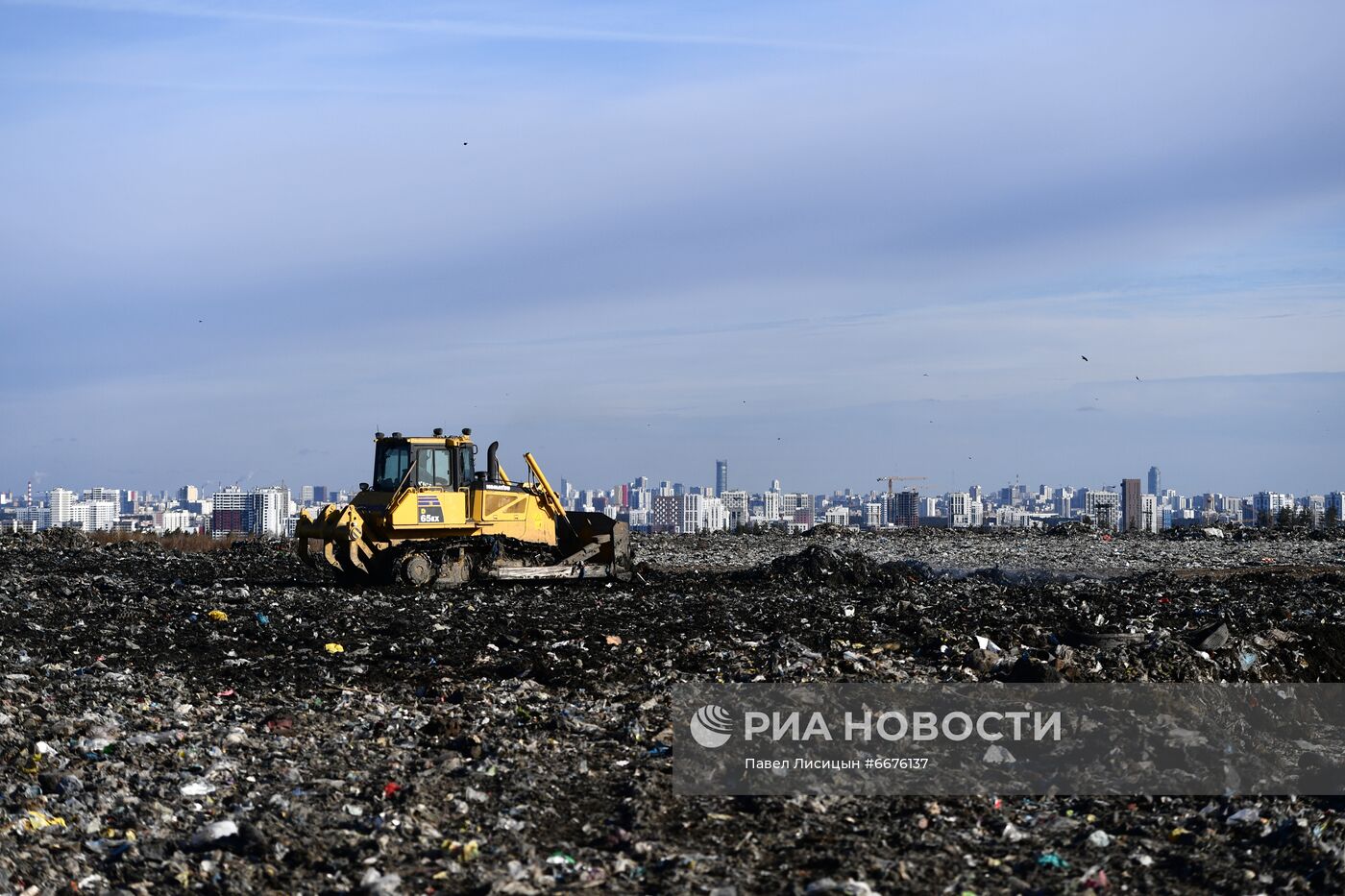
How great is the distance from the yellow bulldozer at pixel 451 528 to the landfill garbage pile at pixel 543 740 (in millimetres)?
587

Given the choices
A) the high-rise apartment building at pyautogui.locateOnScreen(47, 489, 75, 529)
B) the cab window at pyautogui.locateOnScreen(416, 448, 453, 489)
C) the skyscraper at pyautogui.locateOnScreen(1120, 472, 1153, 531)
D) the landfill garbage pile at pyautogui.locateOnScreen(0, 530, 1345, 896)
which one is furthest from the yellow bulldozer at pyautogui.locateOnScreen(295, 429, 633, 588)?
the high-rise apartment building at pyautogui.locateOnScreen(47, 489, 75, 529)

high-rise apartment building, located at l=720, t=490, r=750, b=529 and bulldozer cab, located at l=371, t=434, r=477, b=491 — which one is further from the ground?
bulldozer cab, located at l=371, t=434, r=477, b=491

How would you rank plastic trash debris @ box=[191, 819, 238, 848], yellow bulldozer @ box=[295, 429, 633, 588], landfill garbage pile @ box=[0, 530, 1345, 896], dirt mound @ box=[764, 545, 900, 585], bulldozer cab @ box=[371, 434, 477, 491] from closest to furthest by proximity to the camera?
landfill garbage pile @ box=[0, 530, 1345, 896] → plastic trash debris @ box=[191, 819, 238, 848] → yellow bulldozer @ box=[295, 429, 633, 588] → bulldozer cab @ box=[371, 434, 477, 491] → dirt mound @ box=[764, 545, 900, 585]

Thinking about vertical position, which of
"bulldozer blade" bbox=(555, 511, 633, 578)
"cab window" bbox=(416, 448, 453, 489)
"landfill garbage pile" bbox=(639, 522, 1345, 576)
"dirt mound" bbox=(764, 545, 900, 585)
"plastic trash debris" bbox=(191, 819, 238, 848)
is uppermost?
"cab window" bbox=(416, 448, 453, 489)

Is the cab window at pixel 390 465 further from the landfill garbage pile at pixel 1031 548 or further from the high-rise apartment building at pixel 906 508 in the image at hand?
the high-rise apartment building at pixel 906 508

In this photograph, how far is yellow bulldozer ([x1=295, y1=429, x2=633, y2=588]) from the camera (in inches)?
624

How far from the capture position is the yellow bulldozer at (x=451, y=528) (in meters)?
15.9

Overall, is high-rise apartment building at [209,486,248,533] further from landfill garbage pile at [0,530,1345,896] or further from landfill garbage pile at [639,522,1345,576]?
landfill garbage pile at [0,530,1345,896]

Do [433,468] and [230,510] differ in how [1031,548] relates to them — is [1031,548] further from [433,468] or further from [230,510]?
[230,510]

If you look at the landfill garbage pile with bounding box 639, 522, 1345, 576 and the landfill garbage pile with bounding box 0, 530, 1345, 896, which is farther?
the landfill garbage pile with bounding box 639, 522, 1345, 576

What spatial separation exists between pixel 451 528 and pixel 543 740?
923 centimetres

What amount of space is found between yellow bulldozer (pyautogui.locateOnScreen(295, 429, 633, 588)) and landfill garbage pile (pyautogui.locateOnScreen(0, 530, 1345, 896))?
0.59 metres

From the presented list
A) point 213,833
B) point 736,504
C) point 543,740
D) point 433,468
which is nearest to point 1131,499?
point 736,504

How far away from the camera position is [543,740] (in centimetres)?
722
